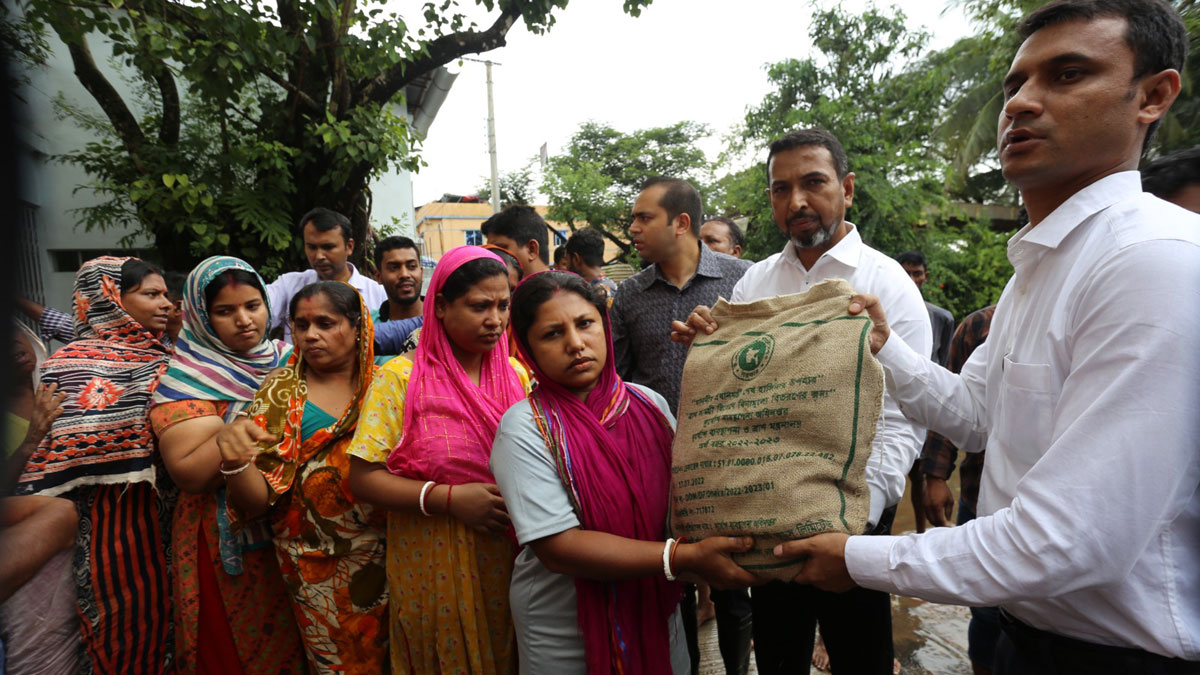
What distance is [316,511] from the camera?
2.21 meters

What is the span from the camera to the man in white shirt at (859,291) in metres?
2.06

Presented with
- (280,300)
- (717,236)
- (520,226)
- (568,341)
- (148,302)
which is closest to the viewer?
(568,341)

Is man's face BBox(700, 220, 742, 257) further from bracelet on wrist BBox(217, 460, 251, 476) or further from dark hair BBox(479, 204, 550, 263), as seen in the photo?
bracelet on wrist BBox(217, 460, 251, 476)

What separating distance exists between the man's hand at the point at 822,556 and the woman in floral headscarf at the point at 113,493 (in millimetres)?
2385

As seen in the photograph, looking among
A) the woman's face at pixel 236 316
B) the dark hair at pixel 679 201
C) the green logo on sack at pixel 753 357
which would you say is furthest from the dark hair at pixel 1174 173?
the woman's face at pixel 236 316

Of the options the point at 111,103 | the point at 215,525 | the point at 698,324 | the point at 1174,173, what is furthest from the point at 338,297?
the point at 111,103

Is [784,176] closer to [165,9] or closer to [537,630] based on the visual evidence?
[537,630]

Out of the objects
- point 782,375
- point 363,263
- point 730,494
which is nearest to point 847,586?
point 730,494

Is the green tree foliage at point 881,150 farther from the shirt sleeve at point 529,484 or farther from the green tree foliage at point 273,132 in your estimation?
the shirt sleeve at point 529,484

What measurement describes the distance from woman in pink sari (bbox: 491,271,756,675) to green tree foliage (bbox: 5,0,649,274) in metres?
4.37

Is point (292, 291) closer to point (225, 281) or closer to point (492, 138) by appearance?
point (225, 281)

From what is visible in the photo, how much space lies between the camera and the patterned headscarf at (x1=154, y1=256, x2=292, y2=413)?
7.65 ft

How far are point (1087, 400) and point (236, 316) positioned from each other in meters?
2.68

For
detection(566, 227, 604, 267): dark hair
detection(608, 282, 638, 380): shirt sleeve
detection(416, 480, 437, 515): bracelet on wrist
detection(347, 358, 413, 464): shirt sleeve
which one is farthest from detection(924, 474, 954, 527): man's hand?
detection(566, 227, 604, 267): dark hair
